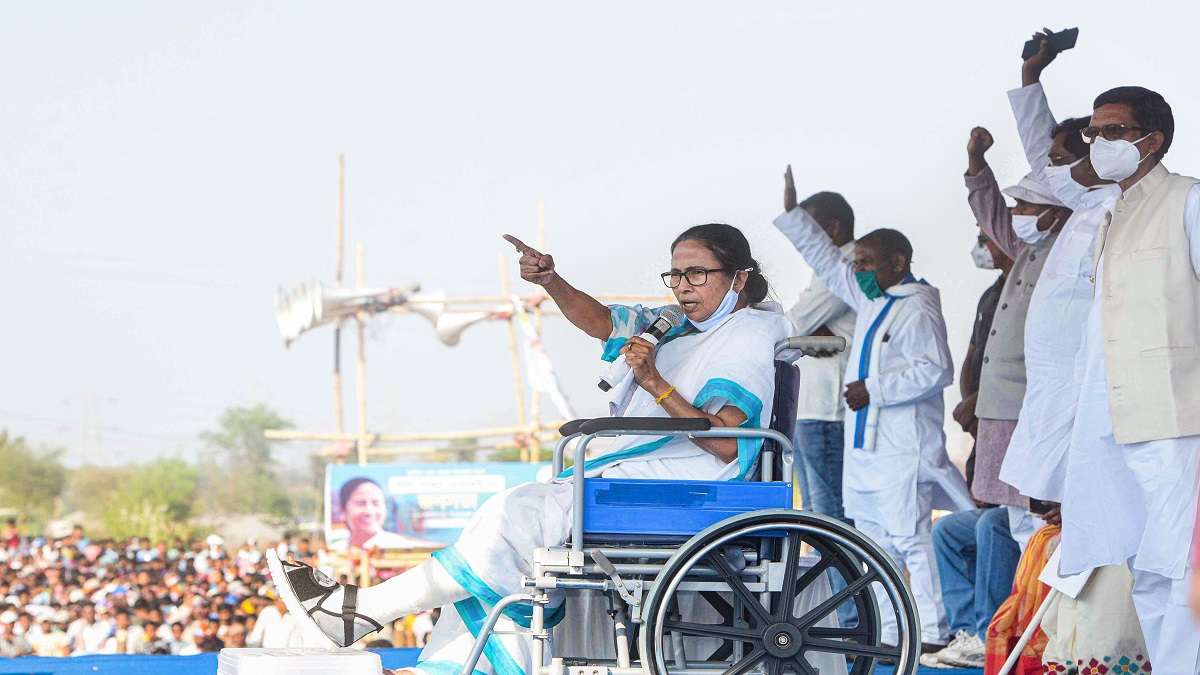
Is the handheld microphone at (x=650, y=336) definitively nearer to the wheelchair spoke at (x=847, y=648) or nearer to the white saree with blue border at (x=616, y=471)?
the white saree with blue border at (x=616, y=471)

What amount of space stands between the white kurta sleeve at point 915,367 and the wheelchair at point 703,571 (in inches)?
80.8

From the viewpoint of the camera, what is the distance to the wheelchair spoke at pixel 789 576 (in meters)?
2.85

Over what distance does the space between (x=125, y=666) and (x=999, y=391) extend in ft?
8.56

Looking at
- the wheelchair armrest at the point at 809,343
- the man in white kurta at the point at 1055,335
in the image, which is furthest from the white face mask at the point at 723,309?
the man in white kurta at the point at 1055,335

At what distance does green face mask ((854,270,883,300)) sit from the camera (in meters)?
5.10

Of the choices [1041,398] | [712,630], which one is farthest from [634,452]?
[1041,398]

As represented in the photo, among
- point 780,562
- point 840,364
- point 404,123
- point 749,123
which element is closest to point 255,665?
point 780,562

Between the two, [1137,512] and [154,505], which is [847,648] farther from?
[154,505]

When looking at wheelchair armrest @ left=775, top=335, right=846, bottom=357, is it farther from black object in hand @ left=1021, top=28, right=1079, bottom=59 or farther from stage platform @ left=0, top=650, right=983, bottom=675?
black object in hand @ left=1021, top=28, right=1079, bottom=59

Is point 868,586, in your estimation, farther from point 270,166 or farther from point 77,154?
point 77,154

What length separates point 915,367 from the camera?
16.3 feet

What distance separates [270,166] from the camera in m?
15.2

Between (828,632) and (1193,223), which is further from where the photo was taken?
(1193,223)

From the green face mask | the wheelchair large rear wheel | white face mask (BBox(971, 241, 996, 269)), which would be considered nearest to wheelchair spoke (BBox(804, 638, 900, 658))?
the wheelchair large rear wheel
